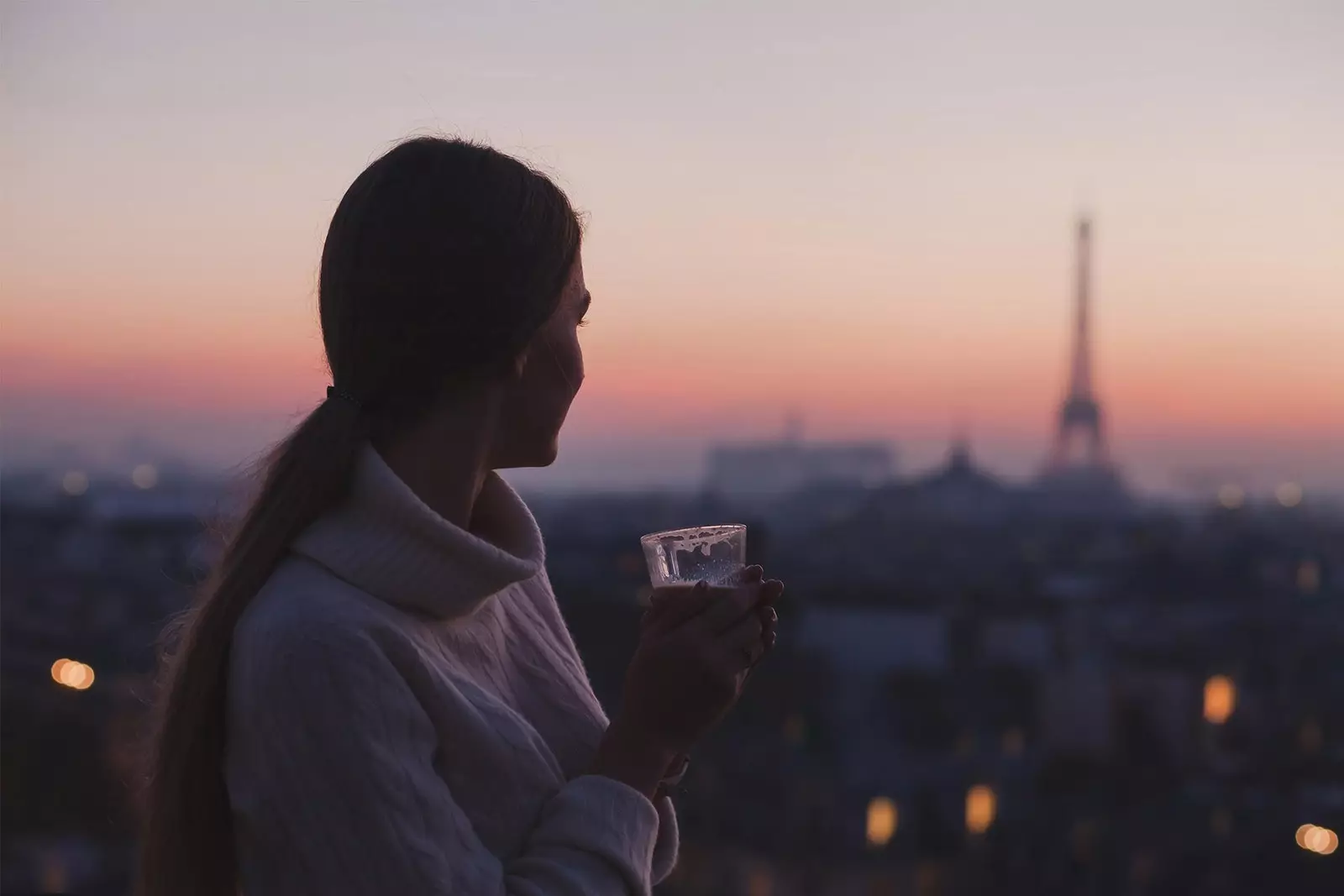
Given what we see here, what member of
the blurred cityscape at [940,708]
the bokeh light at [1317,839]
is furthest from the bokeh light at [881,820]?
the bokeh light at [1317,839]

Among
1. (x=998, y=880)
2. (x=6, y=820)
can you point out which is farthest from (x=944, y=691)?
(x=6, y=820)

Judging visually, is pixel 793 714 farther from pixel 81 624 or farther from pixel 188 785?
pixel 188 785

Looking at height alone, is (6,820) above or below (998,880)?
above

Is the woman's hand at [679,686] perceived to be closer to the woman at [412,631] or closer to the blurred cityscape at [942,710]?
the woman at [412,631]

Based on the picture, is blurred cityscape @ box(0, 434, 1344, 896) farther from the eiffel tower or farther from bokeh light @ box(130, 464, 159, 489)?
the eiffel tower

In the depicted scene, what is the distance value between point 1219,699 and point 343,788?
18.0 metres

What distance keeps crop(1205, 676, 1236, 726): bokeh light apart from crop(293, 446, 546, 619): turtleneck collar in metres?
17.4

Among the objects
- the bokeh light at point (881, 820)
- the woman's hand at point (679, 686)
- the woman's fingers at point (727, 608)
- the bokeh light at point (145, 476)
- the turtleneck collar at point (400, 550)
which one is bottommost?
the bokeh light at point (881, 820)

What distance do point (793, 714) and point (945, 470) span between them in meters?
23.5

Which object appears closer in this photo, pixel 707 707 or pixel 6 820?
pixel 707 707

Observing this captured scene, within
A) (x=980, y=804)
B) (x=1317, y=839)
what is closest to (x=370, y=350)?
(x=1317, y=839)

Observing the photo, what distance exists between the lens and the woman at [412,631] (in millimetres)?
722

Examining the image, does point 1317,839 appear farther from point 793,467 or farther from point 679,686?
point 793,467

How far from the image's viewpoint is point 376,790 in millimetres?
716
